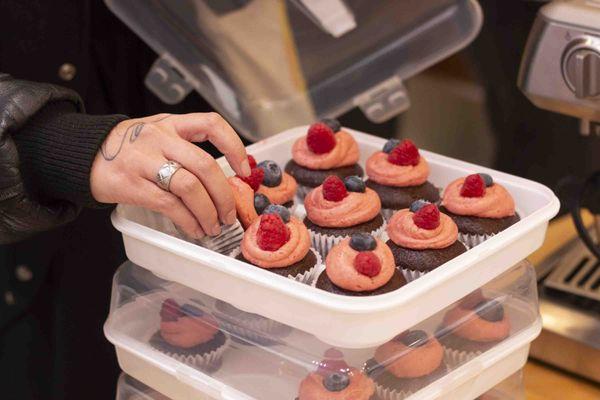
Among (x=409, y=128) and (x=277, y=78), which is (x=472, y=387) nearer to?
(x=277, y=78)

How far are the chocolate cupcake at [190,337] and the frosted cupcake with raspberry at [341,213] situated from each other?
7.5 inches

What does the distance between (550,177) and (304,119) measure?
23.2 inches

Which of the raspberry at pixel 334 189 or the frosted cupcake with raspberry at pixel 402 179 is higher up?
the raspberry at pixel 334 189

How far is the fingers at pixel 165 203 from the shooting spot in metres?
0.92

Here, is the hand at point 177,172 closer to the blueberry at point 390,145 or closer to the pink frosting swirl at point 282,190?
A: the pink frosting swirl at point 282,190

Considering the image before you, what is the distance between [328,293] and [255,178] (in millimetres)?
307

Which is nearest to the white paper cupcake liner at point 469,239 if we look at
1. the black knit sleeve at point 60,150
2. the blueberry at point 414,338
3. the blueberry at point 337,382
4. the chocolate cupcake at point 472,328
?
the chocolate cupcake at point 472,328

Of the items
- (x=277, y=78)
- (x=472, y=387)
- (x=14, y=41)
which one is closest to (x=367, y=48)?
(x=277, y=78)

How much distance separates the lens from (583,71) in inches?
42.7

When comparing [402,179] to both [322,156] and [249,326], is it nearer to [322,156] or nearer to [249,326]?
[322,156]

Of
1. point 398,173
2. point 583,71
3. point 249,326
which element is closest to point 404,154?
point 398,173

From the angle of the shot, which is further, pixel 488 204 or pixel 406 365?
pixel 488 204

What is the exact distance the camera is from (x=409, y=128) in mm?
2031

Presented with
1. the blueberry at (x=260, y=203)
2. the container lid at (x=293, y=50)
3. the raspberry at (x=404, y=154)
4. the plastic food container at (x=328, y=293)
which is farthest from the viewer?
the container lid at (x=293, y=50)
